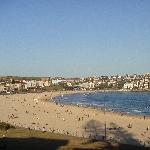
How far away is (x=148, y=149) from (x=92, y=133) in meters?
10.3

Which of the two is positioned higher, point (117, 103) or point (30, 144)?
point (30, 144)

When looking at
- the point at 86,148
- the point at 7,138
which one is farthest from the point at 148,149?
the point at 7,138

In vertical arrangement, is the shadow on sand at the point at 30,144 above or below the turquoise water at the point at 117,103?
above

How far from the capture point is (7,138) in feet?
98.2

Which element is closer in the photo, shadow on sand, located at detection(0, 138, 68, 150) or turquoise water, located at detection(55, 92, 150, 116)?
shadow on sand, located at detection(0, 138, 68, 150)

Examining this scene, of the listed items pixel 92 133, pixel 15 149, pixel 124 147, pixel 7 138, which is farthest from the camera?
pixel 92 133

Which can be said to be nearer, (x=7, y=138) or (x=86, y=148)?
(x=86, y=148)

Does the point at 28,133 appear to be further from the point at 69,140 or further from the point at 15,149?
the point at 15,149

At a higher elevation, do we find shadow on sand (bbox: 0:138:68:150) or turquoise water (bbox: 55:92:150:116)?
shadow on sand (bbox: 0:138:68:150)

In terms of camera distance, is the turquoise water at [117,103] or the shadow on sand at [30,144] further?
the turquoise water at [117,103]

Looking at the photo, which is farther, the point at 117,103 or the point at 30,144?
the point at 117,103

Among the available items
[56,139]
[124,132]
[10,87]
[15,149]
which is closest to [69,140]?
[56,139]

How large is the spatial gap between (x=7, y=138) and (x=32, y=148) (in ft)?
13.7

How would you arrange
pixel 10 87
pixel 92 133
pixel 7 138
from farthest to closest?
1. pixel 10 87
2. pixel 92 133
3. pixel 7 138
